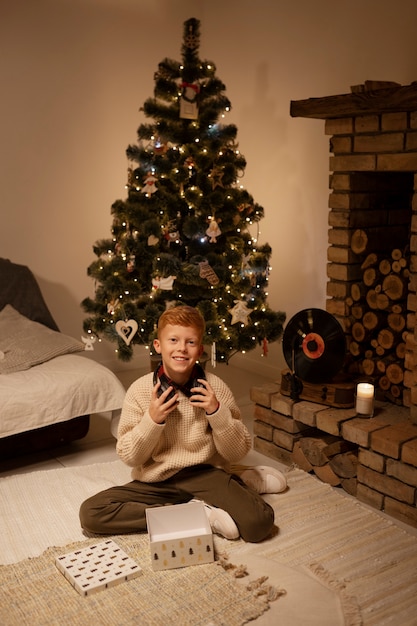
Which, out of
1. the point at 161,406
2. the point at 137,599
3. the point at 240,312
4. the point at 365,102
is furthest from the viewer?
the point at 240,312

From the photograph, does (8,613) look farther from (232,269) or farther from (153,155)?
(153,155)

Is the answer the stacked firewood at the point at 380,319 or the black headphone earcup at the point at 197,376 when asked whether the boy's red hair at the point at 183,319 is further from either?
the stacked firewood at the point at 380,319

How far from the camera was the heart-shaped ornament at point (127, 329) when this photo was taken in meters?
3.42

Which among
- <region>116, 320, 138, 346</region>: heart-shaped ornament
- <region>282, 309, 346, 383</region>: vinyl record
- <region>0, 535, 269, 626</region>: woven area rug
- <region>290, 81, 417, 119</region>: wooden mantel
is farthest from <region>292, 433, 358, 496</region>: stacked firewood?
<region>290, 81, 417, 119</region>: wooden mantel

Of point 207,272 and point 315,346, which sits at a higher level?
point 207,272

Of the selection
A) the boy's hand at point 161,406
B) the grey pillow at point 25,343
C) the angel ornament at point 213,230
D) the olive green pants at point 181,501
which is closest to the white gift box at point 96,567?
the olive green pants at point 181,501

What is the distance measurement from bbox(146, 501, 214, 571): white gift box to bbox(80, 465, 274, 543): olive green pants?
0.42 ft

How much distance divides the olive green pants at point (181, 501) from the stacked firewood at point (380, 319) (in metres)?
0.95

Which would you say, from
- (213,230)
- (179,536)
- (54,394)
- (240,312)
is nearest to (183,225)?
(213,230)

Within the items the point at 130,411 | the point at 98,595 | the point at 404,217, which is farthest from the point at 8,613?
the point at 404,217

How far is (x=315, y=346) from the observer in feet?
10.0

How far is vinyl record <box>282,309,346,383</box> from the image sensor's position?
9.87 feet

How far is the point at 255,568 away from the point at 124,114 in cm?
307

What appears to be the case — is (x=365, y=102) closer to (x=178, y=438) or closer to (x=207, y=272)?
(x=207, y=272)
